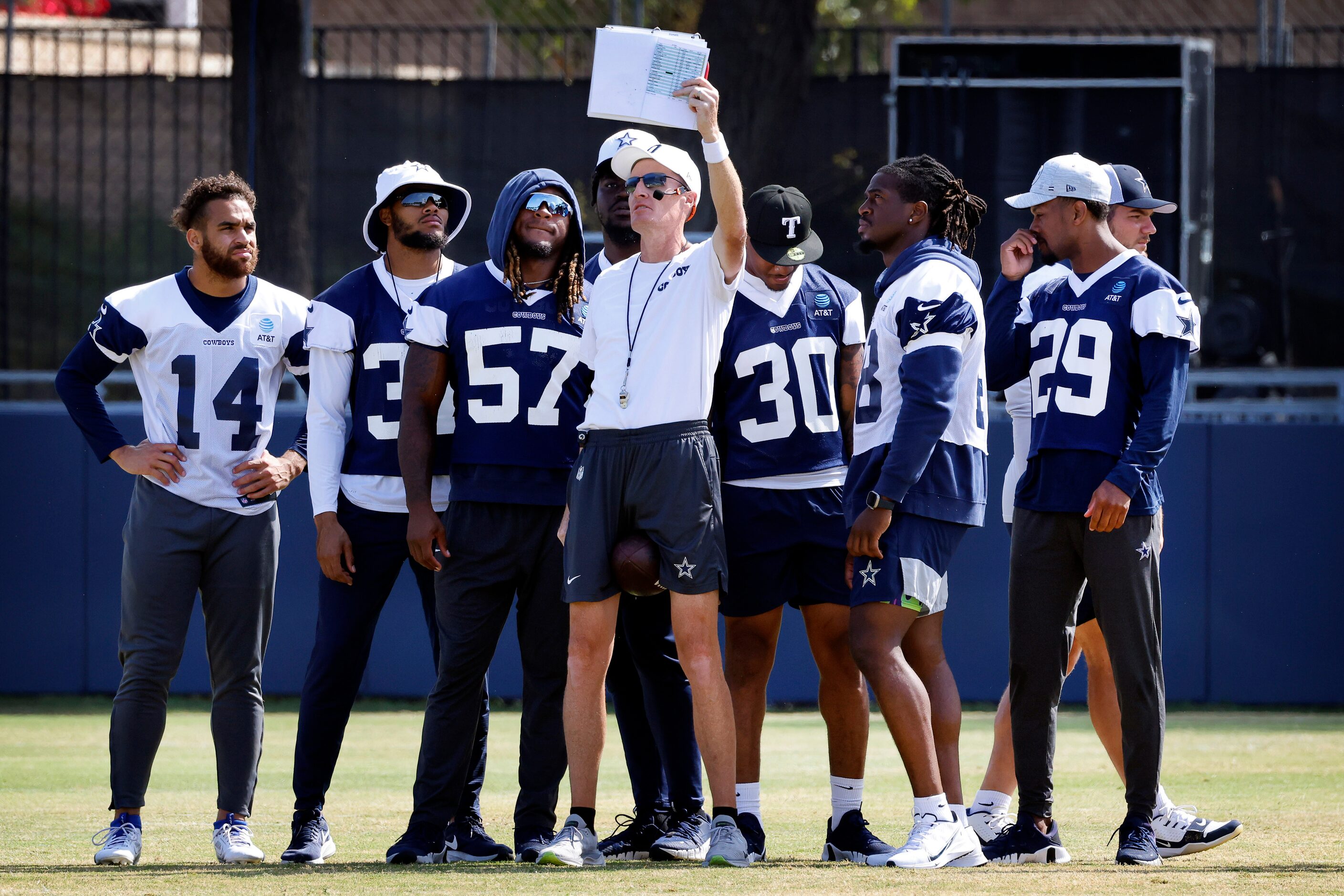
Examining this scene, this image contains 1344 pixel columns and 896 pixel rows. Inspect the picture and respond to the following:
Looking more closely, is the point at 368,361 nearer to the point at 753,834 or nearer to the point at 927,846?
the point at 753,834

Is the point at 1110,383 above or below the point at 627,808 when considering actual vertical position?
above

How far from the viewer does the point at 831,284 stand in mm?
5738

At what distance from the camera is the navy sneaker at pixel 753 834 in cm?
529

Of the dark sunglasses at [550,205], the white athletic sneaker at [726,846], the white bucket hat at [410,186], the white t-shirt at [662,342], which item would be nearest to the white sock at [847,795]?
the white athletic sneaker at [726,846]

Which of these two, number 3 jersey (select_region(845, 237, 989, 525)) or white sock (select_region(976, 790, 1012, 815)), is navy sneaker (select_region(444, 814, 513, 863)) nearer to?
number 3 jersey (select_region(845, 237, 989, 525))

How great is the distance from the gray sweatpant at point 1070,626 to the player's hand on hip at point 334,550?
2.25 m

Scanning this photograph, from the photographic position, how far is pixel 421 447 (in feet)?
18.0

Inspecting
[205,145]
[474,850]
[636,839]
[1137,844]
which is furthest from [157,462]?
[205,145]

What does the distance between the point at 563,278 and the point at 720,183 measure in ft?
2.71

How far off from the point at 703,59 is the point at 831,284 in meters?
0.97

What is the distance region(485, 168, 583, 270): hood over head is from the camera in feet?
18.2

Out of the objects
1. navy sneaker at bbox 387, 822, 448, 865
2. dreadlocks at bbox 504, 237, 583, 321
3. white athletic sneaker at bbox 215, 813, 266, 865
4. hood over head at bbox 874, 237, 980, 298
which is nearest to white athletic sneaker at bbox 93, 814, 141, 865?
white athletic sneaker at bbox 215, 813, 266, 865

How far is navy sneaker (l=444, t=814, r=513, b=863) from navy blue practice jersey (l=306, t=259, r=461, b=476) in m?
1.27

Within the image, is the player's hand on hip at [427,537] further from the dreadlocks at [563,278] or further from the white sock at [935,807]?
the white sock at [935,807]
